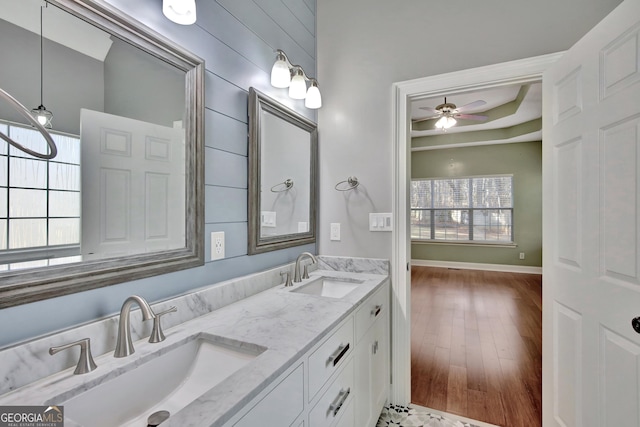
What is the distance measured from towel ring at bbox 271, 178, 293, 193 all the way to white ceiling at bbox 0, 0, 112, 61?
975 millimetres

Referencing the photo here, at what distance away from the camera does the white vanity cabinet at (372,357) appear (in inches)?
56.2

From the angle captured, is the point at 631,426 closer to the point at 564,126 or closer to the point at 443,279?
the point at 564,126

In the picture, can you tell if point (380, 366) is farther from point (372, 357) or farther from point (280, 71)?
point (280, 71)

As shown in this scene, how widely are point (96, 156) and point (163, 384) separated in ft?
2.38

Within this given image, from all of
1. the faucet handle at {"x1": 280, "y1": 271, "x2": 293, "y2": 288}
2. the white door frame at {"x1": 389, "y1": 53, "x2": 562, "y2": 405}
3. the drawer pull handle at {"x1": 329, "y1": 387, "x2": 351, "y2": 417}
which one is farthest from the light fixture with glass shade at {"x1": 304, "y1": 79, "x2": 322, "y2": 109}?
the drawer pull handle at {"x1": 329, "y1": 387, "x2": 351, "y2": 417}

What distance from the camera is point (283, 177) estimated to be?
184cm

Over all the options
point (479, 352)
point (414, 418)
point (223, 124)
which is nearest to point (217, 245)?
point (223, 124)

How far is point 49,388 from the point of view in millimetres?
711

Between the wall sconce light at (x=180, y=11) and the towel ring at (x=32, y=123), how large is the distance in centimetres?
60

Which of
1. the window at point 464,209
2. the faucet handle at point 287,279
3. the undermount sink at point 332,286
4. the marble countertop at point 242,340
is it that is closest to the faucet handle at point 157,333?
the marble countertop at point 242,340

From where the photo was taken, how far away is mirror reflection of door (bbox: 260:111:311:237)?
167cm

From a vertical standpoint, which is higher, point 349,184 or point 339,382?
point 349,184

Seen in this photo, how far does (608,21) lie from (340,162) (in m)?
1.44

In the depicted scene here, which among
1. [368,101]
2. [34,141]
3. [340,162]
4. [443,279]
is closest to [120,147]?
[34,141]
